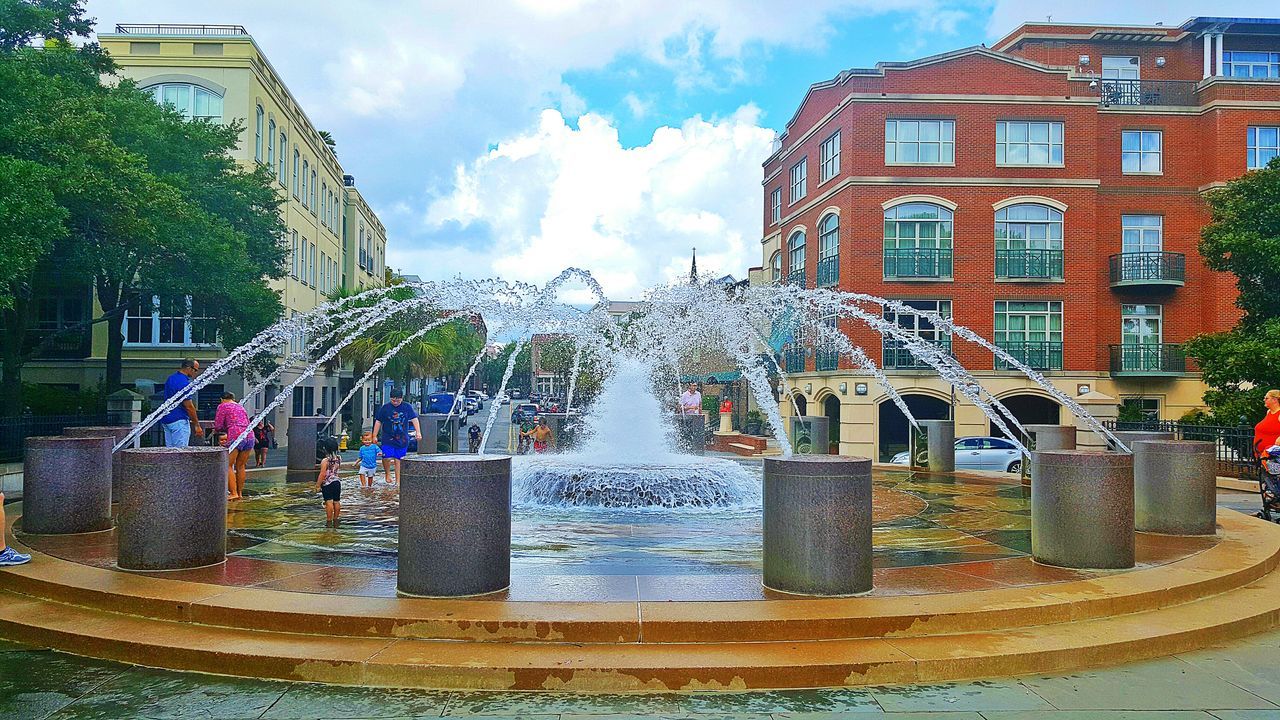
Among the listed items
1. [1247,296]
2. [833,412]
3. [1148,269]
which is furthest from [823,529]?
[1148,269]

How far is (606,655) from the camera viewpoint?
261 inches

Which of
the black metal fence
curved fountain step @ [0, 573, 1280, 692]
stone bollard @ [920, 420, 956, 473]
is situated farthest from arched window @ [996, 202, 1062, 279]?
curved fountain step @ [0, 573, 1280, 692]

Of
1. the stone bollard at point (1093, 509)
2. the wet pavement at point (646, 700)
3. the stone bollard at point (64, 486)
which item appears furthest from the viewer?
the stone bollard at point (64, 486)

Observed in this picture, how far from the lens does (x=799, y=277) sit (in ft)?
151

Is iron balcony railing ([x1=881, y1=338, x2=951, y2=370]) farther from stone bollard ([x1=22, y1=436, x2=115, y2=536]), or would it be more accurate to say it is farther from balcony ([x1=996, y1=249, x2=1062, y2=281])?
stone bollard ([x1=22, y1=436, x2=115, y2=536])

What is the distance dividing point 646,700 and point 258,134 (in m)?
40.9

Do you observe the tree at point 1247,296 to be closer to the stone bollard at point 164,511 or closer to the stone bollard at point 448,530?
the stone bollard at point 448,530

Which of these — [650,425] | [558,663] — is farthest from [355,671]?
→ [650,425]

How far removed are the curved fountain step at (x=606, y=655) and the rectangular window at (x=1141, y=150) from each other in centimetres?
3841

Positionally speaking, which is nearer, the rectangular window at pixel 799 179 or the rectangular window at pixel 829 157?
the rectangular window at pixel 829 157

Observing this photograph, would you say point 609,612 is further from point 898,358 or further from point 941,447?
point 898,358

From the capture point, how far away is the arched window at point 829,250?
41.3m

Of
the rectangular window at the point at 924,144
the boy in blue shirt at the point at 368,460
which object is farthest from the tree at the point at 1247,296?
the boy in blue shirt at the point at 368,460

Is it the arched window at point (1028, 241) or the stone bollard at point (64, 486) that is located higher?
the arched window at point (1028, 241)
